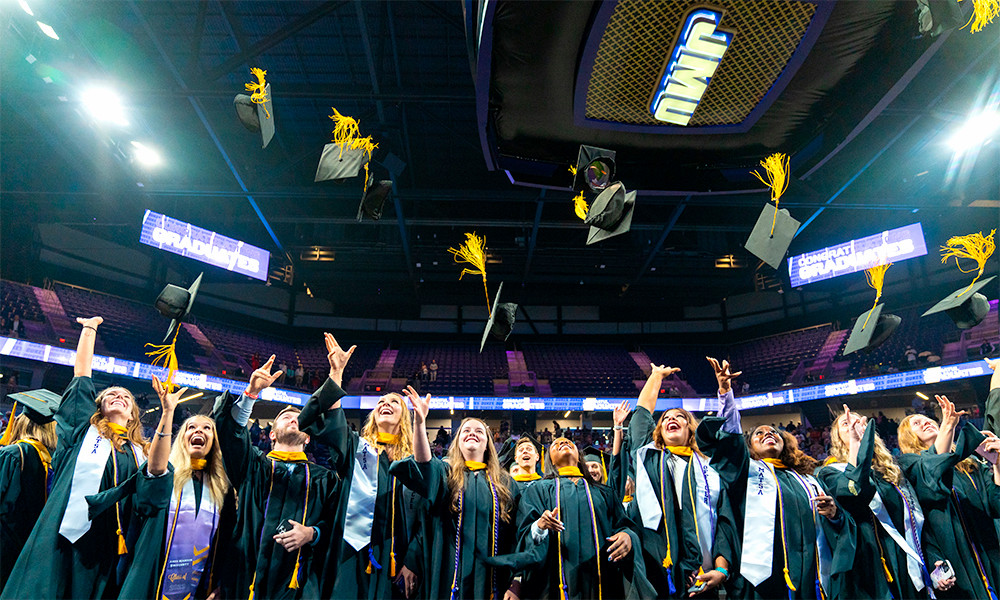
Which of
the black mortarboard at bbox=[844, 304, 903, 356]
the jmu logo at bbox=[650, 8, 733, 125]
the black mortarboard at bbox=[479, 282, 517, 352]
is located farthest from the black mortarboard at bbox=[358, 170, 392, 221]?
the black mortarboard at bbox=[844, 304, 903, 356]

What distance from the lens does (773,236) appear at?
3.52 metres

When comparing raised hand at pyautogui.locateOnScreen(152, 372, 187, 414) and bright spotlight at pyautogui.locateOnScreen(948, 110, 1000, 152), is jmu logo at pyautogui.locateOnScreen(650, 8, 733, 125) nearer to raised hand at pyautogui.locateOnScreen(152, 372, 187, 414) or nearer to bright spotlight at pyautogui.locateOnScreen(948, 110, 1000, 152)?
raised hand at pyautogui.locateOnScreen(152, 372, 187, 414)

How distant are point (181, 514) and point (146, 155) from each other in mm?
10010

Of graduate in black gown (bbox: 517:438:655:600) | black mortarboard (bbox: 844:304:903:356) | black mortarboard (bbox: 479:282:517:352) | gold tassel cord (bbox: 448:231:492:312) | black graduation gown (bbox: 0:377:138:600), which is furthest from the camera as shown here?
gold tassel cord (bbox: 448:231:492:312)

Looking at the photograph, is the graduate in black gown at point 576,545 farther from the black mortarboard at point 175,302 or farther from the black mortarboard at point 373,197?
the black mortarboard at point 373,197

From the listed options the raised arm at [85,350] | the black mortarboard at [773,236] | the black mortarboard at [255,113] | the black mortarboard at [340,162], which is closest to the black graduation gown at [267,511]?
the raised arm at [85,350]

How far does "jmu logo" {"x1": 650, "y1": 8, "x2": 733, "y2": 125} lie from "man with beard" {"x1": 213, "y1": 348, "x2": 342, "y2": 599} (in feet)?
6.34

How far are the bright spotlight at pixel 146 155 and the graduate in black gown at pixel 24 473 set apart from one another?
29.4ft

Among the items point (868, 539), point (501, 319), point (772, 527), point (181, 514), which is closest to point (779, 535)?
point (772, 527)

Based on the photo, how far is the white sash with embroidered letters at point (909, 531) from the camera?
9.48 ft

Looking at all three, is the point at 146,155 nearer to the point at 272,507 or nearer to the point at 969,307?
the point at 272,507

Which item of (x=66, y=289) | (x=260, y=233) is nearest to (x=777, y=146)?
(x=260, y=233)

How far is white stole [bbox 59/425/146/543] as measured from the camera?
2.46 meters

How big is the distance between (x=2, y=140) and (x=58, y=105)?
253 centimetres
